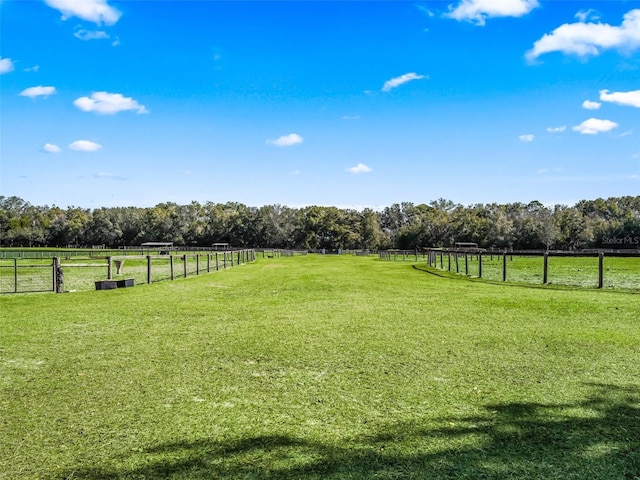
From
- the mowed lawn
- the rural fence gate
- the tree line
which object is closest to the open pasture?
the mowed lawn

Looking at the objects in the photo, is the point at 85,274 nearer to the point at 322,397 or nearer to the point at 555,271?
the point at 322,397

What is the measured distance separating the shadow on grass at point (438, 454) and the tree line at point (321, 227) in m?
89.5

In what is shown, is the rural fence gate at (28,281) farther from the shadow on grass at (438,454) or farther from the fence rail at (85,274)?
the shadow on grass at (438,454)

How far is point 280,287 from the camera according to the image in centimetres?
1555

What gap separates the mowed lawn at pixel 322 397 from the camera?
3195mm

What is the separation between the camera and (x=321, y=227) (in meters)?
112

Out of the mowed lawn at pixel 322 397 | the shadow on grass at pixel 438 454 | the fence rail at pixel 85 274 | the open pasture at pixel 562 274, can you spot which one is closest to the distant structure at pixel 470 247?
the open pasture at pixel 562 274

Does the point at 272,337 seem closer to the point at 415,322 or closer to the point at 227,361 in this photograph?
the point at 227,361

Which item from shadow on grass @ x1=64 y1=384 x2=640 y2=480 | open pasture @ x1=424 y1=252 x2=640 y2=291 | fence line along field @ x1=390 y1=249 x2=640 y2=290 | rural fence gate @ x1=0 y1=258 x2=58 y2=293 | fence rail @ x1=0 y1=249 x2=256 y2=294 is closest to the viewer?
shadow on grass @ x1=64 y1=384 x2=640 y2=480

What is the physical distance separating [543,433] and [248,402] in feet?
8.50

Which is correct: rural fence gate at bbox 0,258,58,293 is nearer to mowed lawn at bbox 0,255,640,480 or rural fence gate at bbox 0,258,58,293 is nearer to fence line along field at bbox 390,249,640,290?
mowed lawn at bbox 0,255,640,480

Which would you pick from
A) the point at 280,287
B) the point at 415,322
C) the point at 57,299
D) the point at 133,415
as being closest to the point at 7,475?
the point at 133,415

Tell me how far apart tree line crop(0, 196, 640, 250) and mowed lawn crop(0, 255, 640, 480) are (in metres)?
86.7

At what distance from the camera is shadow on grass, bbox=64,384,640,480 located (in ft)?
9.95
